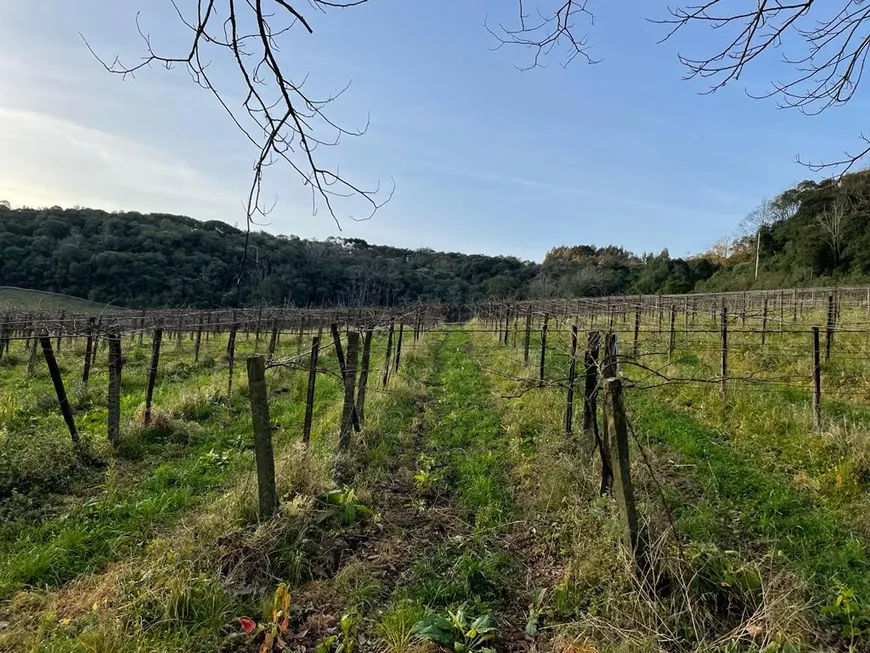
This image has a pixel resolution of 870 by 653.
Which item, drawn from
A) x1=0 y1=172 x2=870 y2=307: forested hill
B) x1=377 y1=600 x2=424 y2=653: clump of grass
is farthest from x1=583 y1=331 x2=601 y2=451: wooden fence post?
x1=0 y1=172 x2=870 y2=307: forested hill

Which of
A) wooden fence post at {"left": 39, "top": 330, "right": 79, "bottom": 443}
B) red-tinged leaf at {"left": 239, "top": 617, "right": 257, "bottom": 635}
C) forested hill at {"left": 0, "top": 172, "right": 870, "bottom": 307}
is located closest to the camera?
red-tinged leaf at {"left": 239, "top": 617, "right": 257, "bottom": 635}

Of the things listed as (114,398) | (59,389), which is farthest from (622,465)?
(59,389)

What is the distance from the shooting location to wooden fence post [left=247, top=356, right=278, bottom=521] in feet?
11.5

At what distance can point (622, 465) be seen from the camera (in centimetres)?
278

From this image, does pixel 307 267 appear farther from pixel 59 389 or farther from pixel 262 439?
pixel 262 439

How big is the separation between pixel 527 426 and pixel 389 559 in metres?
3.71

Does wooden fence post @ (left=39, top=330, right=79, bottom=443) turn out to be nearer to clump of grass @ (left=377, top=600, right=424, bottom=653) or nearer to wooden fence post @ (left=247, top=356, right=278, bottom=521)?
wooden fence post @ (left=247, top=356, right=278, bottom=521)

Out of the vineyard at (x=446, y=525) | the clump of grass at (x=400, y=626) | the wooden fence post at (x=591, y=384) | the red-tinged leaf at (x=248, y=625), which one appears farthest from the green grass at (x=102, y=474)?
the wooden fence post at (x=591, y=384)

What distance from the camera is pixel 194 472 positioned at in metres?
5.22

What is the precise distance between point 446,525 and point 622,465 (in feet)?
6.01

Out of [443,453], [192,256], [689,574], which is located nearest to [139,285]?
[192,256]

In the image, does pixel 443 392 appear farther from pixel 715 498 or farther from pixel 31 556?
pixel 31 556

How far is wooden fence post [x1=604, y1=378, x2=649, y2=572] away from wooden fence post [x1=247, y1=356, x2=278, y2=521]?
94.4 inches

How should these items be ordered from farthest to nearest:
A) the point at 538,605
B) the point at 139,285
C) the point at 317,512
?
1. the point at 139,285
2. the point at 317,512
3. the point at 538,605
